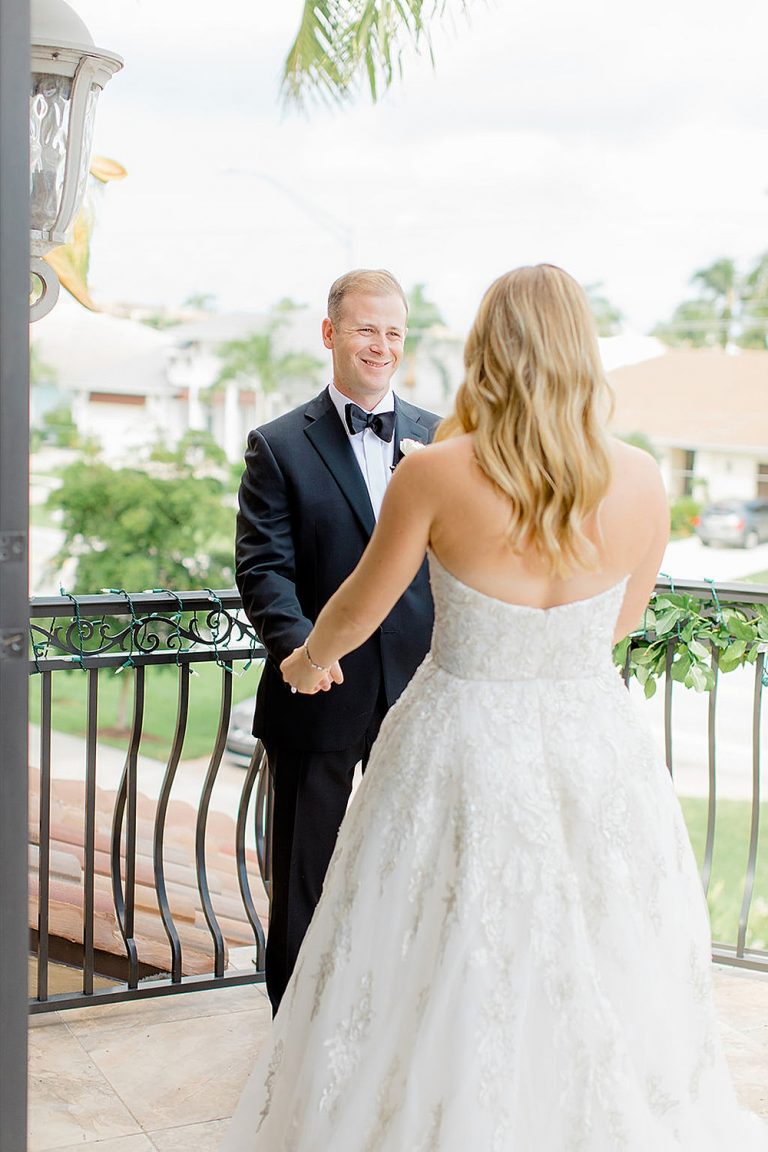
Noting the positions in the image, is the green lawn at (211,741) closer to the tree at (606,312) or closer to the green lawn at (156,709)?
the green lawn at (156,709)

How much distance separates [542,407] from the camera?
5.50 feet

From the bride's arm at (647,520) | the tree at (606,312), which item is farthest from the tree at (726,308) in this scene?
the bride's arm at (647,520)

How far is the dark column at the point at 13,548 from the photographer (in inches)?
65.2

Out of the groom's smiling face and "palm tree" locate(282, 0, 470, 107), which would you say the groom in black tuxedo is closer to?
the groom's smiling face

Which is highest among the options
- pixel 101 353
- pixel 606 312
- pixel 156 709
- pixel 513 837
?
pixel 606 312

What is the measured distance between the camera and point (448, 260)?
30203 millimetres

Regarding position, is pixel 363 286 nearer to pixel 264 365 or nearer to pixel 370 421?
pixel 370 421

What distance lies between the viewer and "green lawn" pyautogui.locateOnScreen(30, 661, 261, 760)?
2414cm

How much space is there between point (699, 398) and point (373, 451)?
2833 cm

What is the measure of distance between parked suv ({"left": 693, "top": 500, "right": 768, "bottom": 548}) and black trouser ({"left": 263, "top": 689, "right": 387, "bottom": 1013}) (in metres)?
28.5

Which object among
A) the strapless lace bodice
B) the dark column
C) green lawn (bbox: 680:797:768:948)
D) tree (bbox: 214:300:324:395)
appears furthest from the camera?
tree (bbox: 214:300:324:395)

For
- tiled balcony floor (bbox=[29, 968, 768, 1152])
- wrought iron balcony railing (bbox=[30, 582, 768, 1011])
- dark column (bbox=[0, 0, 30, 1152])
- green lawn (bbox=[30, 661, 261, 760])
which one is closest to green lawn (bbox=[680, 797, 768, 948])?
green lawn (bbox=[30, 661, 261, 760])

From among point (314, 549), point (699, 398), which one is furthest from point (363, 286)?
point (699, 398)

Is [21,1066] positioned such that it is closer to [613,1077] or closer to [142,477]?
[613,1077]
